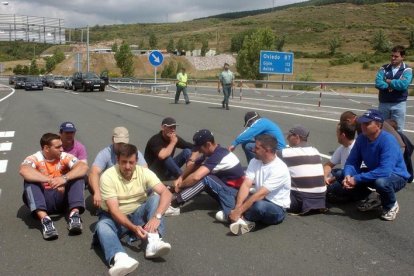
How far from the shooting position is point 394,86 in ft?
28.6

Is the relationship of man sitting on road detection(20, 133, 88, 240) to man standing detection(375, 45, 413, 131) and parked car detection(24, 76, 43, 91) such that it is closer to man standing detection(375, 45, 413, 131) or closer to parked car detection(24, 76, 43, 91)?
man standing detection(375, 45, 413, 131)

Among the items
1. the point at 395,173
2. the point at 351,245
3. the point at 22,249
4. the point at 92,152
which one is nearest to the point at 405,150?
the point at 395,173

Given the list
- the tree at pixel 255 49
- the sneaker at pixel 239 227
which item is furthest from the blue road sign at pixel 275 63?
the sneaker at pixel 239 227

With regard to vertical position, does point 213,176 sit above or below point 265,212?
above

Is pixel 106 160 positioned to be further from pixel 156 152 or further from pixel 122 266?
pixel 122 266

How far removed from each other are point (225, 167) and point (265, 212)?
863 mm

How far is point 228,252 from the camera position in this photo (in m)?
4.57

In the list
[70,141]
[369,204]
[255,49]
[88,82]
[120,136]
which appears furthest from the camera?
[255,49]

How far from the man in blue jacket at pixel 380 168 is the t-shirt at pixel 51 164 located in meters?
3.36

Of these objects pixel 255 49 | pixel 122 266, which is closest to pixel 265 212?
pixel 122 266

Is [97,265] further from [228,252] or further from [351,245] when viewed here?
[351,245]

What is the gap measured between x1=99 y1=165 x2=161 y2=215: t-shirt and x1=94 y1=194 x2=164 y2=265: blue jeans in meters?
0.08

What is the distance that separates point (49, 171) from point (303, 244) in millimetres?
3059

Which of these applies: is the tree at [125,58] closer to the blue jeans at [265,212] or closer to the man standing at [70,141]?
the man standing at [70,141]
